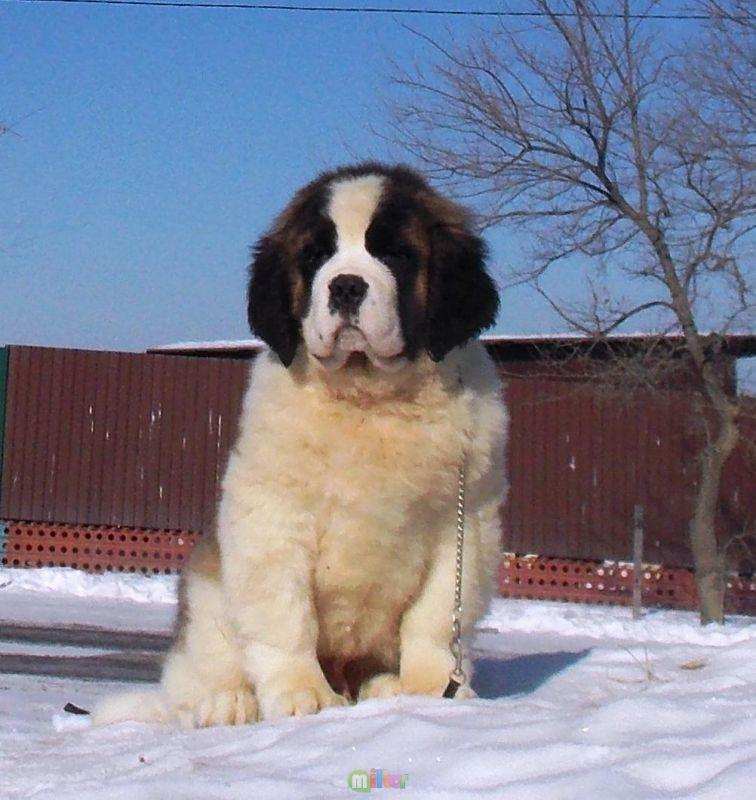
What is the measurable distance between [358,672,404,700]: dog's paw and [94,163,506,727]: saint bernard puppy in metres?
0.01

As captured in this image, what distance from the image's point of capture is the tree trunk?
509 inches

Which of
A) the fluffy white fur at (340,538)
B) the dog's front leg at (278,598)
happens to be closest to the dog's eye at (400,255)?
the fluffy white fur at (340,538)

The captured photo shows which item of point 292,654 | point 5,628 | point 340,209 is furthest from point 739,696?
point 5,628

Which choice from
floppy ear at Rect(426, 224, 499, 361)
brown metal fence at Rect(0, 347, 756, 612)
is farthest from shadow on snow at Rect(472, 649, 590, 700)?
brown metal fence at Rect(0, 347, 756, 612)

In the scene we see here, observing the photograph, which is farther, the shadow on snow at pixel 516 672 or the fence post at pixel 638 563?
the fence post at pixel 638 563

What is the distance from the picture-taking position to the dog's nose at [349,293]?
3898mm

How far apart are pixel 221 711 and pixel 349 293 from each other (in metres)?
1.33

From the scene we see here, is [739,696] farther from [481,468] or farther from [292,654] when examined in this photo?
[292,654]

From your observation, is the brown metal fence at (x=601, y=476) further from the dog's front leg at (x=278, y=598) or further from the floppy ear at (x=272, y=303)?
the dog's front leg at (x=278, y=598)

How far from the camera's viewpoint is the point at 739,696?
3.50 meters

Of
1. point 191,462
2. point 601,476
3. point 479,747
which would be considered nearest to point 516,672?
point 479,747

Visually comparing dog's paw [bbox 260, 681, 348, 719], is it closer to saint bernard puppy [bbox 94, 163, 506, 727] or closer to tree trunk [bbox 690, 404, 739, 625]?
saint bernard puppy [bbox 94, 163, 506, 727]

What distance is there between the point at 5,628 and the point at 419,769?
8.12 m

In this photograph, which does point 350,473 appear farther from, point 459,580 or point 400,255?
point 400,255
